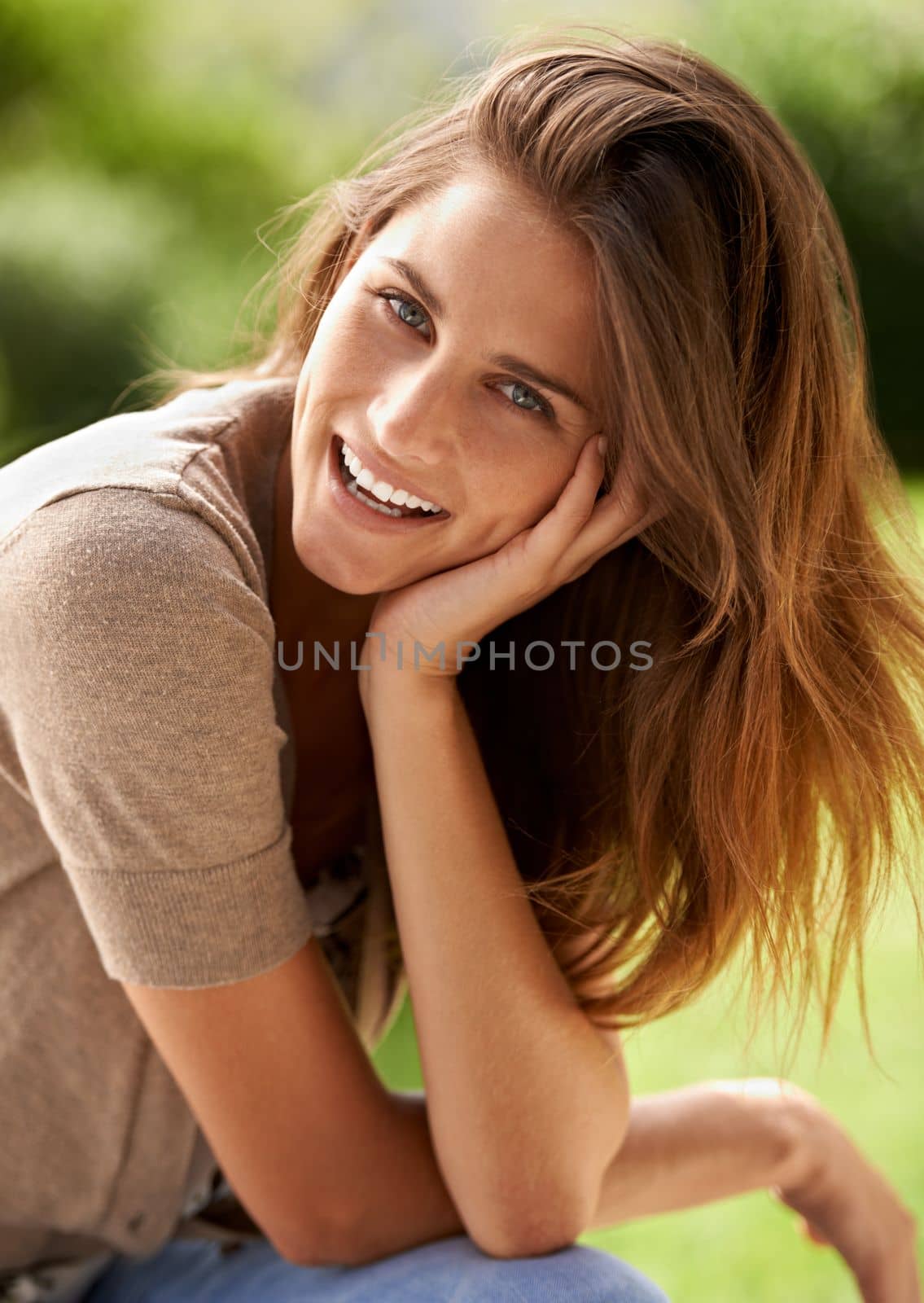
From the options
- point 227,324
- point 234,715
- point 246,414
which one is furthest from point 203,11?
point 234,715

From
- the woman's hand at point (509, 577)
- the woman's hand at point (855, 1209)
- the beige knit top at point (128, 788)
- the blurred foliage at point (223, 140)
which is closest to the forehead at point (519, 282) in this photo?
the woman's hand at point (509, 577)

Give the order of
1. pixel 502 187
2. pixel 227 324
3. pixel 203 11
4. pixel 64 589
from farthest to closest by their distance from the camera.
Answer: pixel 203 11 → pixel 227 324 → pixel 502 187 → pixel 64 589

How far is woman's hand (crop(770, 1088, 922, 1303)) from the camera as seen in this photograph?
1514mm

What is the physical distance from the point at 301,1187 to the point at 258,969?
0.74ft

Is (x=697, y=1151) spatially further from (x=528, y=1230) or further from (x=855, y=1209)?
(x=528, y=1230)

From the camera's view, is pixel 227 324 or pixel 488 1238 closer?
pixel 488 1238

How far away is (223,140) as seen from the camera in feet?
15.9

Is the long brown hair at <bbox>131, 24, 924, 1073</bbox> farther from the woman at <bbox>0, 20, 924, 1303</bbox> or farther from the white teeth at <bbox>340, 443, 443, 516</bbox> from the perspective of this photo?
the white teeth at <bbox>340, 443, 443, 516</bbox>

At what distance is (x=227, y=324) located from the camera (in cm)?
439

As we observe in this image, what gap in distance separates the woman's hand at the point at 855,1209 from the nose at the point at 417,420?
89cm

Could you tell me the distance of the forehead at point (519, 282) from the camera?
1.11 m

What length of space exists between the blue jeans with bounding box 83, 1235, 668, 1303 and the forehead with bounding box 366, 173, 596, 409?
2.53ft

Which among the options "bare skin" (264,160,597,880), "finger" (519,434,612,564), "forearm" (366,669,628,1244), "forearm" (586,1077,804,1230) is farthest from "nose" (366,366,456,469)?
"forearm" (586,1077,804,1230)

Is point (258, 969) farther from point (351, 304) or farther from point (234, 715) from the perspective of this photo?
point (351, 304)
